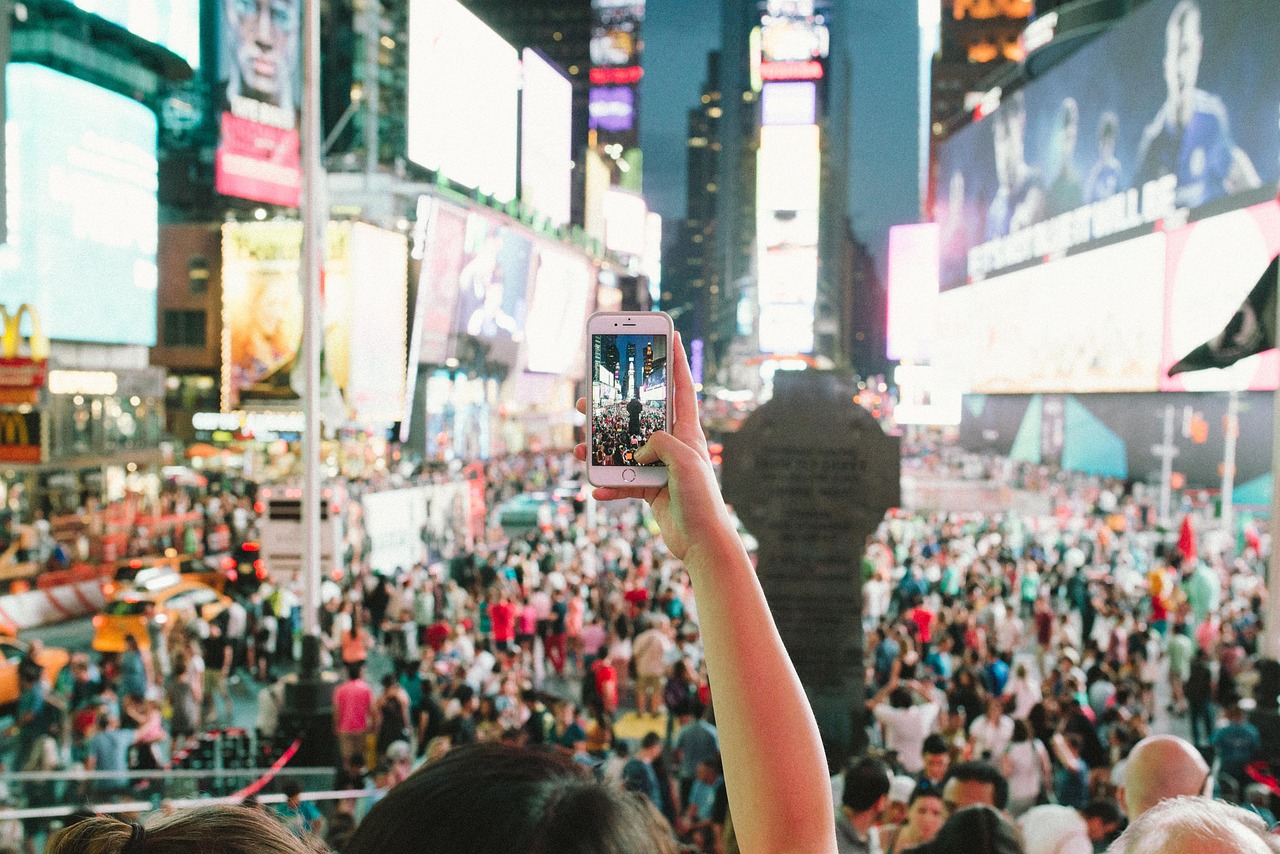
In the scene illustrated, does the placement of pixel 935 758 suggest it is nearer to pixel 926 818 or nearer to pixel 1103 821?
pixel 1103 821

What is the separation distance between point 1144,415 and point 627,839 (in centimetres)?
3722

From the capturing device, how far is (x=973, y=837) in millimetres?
3463

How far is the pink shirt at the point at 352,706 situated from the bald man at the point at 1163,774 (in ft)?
22.1

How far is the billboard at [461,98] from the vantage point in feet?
111

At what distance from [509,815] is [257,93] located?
25266 millimetres

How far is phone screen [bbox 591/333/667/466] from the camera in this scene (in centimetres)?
189

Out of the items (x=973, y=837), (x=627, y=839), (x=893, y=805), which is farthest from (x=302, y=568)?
(x=627, y=839)

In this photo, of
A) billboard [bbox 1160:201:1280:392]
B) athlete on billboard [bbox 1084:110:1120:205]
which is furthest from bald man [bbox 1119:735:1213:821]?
athlete on billboard [bbox 1084:110:1120:205]

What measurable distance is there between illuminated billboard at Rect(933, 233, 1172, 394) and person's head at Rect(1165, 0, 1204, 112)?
467 cm

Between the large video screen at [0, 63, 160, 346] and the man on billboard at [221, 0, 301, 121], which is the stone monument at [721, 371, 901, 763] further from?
the large video screen at [0, 63, 160, 346]

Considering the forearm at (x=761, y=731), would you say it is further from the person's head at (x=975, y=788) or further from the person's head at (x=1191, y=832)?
the person's head at (x=975, y=788)

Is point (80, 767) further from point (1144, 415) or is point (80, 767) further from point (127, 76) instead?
point (1144, 415)

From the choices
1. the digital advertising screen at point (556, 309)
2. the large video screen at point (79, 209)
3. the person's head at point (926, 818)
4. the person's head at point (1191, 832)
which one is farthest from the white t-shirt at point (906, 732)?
the digital advertising screen at point (556, 309)

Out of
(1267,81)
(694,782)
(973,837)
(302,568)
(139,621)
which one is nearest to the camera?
(973,837)
